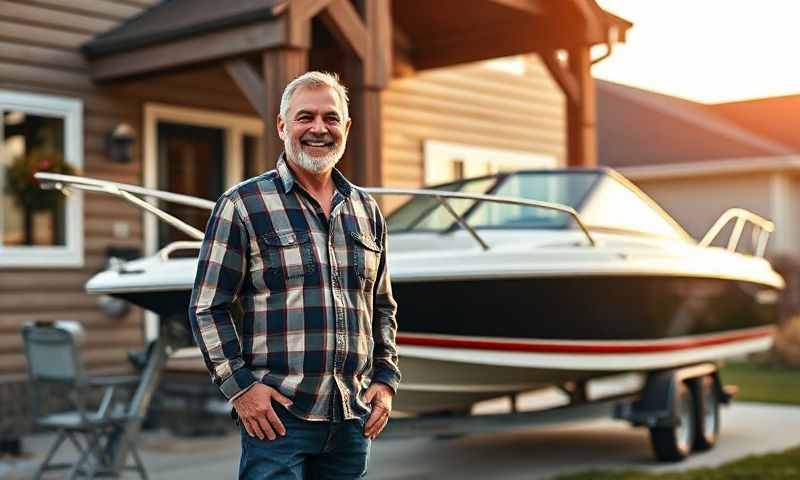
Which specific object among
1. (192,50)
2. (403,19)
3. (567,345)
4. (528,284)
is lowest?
(567,345)

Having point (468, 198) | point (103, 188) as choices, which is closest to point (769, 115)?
point (468, 198)

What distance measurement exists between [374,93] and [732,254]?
2.95 m

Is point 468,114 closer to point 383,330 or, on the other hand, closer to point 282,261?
point 383,330

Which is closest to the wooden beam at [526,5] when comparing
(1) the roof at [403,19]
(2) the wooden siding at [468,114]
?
(1) the roof at [403,19]

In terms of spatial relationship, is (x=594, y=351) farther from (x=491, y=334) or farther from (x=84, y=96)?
(x=84, y=96)

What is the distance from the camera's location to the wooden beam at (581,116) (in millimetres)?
10359

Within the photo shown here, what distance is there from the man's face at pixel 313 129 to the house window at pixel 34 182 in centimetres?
609

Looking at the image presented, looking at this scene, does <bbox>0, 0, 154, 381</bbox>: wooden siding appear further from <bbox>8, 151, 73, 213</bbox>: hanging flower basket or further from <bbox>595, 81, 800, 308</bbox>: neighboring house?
<bbox>595, 81, 800, 308</bbox>: neighboring house

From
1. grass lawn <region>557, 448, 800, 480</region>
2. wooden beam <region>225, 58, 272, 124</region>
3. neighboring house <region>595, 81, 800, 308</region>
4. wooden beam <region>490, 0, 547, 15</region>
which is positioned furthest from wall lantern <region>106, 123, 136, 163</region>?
neighboring house <region>595, 81, 800, 308</region>

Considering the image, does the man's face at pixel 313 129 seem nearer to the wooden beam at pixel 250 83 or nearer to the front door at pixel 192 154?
the wooden beam at pixel 250 83

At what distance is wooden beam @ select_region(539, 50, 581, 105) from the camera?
1028 centimetres

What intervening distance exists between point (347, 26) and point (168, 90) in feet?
7.72

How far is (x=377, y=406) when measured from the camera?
3.06m

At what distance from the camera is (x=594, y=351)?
673 cm
